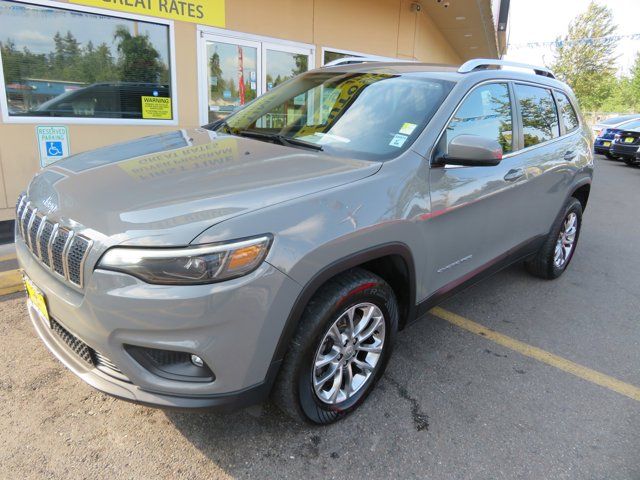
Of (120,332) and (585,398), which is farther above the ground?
(120,332)

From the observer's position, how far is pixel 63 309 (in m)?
1.96

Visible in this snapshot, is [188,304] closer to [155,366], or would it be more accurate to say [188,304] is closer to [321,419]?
[155,366]

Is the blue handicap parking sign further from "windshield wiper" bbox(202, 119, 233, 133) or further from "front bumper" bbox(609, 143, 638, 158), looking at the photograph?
"front bumper" bbox(609, 143, 638, 158)

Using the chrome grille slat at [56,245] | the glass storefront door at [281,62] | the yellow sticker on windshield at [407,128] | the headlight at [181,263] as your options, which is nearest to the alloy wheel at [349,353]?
the headlight at [181,263]

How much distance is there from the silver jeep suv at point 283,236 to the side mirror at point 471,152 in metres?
0.01

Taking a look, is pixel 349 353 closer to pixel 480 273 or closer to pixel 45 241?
pixel 480 273

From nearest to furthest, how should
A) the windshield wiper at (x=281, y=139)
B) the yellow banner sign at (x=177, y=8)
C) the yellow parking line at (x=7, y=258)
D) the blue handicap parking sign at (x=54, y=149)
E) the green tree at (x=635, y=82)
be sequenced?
the windshield wiper at (x=281, y=139) < the yellow parking line at (x=7, y=258) < the blue handicap parking sign at (x=54, y=149) < the yellow banner sign at (x=177, y=8) < the green tree at (x=635, y=82)

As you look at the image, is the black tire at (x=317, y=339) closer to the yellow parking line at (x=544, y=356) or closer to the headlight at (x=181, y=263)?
the headlight at (x=181, y=263)

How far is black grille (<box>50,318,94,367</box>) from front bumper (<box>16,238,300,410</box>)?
45 millimetres

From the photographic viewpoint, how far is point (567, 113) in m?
4.35

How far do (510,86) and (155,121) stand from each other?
5.13m

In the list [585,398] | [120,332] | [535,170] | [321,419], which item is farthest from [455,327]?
[120,332]

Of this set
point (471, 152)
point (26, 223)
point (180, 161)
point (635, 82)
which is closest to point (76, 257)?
point (26, 223)

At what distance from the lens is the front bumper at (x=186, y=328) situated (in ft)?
5.72
